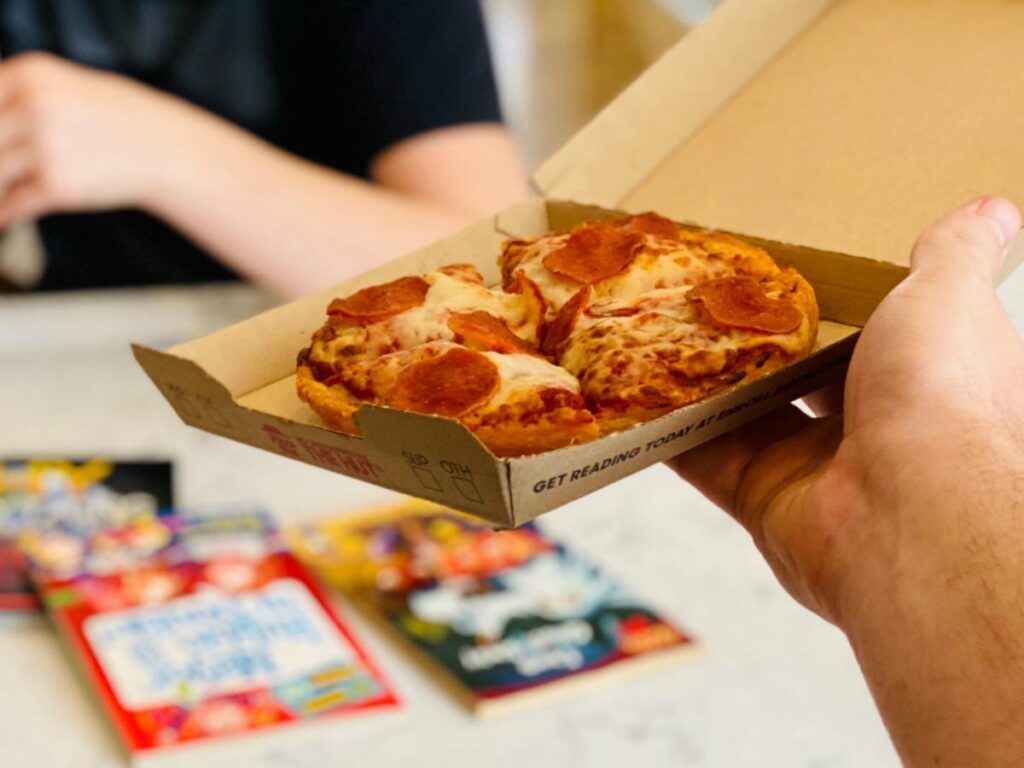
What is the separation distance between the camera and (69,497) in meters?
1.47

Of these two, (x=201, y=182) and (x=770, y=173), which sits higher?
(x=201, y=182)

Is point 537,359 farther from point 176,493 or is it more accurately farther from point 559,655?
point 176,493

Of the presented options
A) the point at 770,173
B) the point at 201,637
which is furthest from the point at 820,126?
the point at 201,637

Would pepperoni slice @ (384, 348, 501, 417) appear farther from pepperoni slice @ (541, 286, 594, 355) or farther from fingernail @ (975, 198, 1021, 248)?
fingernail @ (975, 198, 1021, 248)

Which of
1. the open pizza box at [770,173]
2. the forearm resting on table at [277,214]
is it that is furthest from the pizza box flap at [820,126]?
the forearm resting on table at [277,214]

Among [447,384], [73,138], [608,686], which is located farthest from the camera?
[73,138]

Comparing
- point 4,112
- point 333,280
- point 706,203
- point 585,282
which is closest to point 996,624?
point 585,282

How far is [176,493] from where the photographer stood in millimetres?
1523

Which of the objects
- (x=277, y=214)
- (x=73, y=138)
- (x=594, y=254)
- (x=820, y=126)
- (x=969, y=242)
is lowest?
(x=969, y=242)

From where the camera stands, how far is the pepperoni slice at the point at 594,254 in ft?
3.14

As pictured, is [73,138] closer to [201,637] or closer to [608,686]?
[201,637]

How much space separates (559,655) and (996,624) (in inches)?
23.8

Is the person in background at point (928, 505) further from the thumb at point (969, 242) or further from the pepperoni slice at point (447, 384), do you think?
the pepperoni slice at point (447, 384)

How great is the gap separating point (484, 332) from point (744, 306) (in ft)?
0.57
